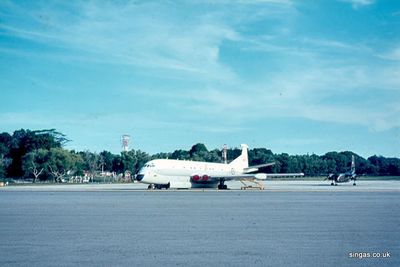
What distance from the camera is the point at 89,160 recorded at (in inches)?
4783

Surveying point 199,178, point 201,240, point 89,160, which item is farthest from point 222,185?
point 89,160

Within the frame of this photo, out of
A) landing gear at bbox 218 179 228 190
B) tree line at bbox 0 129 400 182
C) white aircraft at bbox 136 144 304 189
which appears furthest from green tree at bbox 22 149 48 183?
landing gear at bbox 218 179 228 190

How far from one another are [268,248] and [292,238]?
1585 millimetres

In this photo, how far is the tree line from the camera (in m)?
94.8

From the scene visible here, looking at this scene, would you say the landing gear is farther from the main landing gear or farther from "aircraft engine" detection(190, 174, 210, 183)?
the main landing gear

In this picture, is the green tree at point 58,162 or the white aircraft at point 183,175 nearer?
the white aircraft at point 183,175

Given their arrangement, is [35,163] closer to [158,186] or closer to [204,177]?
[158,186]

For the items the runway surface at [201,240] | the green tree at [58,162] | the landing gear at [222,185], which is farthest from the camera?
the green tree at [58,162]

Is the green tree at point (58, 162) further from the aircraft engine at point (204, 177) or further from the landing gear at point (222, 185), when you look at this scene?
the landing gear at point (222, 185)

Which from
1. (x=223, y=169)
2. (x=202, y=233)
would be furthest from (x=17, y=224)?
(x=223, y=169)

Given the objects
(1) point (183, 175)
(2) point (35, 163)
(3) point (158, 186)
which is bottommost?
(3) point (158, 186)

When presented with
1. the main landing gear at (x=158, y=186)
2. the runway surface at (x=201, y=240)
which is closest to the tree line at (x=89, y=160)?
the main landing gear at (x=158, y=186)

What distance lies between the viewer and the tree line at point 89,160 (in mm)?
94812

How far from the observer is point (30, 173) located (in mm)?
96750
